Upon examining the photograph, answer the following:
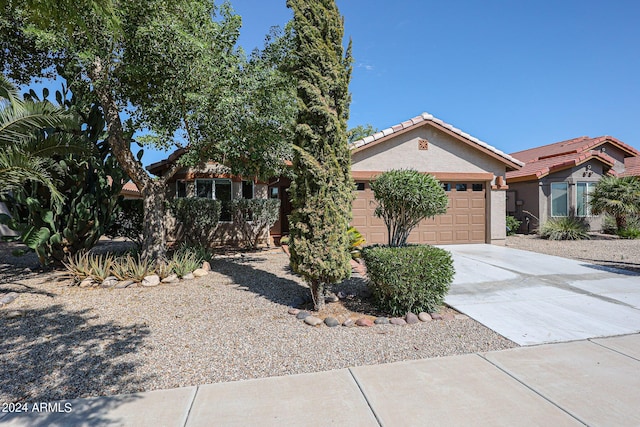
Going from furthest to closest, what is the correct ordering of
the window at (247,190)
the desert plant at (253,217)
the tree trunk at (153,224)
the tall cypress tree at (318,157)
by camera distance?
the window at (247,190), the desert plant at (253,217), the tree trunk at (153,224), the tall cypress tree at (318,157)

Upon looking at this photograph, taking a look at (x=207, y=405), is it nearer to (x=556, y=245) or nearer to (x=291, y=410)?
(x=291, y=410)

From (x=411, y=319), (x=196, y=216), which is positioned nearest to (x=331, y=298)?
(x=411, y=319)

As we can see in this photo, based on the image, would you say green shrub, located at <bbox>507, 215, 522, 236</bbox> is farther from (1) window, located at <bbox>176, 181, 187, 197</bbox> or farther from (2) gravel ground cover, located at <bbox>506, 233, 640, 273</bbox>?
(1) window, located at <bbox>176, 181, 187, 197</bbox>

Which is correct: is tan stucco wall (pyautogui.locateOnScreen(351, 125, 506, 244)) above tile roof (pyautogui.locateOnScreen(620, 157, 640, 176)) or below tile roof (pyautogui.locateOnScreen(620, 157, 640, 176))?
below

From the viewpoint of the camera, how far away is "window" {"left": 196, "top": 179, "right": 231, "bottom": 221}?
42.4 ft

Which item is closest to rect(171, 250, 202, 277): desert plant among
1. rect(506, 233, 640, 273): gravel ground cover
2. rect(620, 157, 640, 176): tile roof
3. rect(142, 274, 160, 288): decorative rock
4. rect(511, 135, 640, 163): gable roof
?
rect(142, 274, 160, 288): decorative rock

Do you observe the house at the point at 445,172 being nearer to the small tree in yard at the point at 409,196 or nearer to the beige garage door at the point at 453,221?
the beige garage door at the point at 453,221

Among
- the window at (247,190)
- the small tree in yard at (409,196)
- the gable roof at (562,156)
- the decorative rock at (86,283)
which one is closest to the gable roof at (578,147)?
the gable roof at (562,156)

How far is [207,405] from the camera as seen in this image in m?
2.96

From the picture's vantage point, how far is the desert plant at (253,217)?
498 inches

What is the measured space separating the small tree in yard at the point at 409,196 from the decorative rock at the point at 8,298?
692cm

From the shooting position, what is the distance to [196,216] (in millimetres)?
11812

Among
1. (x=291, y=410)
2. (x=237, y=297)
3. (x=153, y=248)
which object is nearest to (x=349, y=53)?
(x=237, y=297)

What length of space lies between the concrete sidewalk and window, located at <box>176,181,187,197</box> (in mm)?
10764
